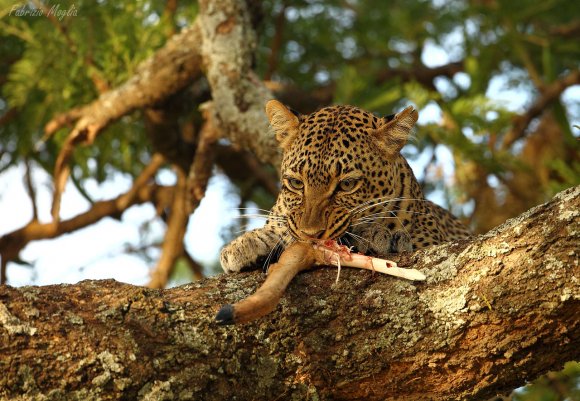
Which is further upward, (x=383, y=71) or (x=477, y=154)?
(x=383, y=71)

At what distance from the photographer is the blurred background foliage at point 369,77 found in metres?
9.53

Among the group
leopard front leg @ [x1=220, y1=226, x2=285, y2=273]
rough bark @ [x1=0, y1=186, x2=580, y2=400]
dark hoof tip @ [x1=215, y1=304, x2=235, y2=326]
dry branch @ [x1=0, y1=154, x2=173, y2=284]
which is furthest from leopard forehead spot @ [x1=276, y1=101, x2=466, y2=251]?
dry branch @ [x1=0, y1=154, x2=173, y2=284]

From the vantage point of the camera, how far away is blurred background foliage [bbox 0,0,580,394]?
953 centimetres

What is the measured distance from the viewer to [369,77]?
34.1ft

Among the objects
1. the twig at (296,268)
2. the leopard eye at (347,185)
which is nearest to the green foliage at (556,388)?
the leopard eye at (347,185)

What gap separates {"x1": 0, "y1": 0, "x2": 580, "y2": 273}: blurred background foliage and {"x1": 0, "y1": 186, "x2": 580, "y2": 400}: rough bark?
326 centimetres

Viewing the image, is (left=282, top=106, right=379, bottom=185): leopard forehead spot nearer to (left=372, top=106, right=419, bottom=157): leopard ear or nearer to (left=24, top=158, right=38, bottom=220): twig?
(left=372, top=106, right=419, bottom=157): leopard ear

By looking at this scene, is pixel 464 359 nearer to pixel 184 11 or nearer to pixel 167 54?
pixel 167 54

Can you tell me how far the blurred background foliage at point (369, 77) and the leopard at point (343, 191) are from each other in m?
1.51

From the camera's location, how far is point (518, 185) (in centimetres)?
1146

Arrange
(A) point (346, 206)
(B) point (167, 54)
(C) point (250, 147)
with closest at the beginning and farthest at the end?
(A) point (346, 206) → (C) point (250, 147) → (B) point (167, 54)

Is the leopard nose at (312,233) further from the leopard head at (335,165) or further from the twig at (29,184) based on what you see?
the twig at (29,184)

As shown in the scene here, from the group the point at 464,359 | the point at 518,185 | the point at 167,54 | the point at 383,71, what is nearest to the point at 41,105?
the point at 167,54

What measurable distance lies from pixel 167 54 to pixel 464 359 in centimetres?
551
